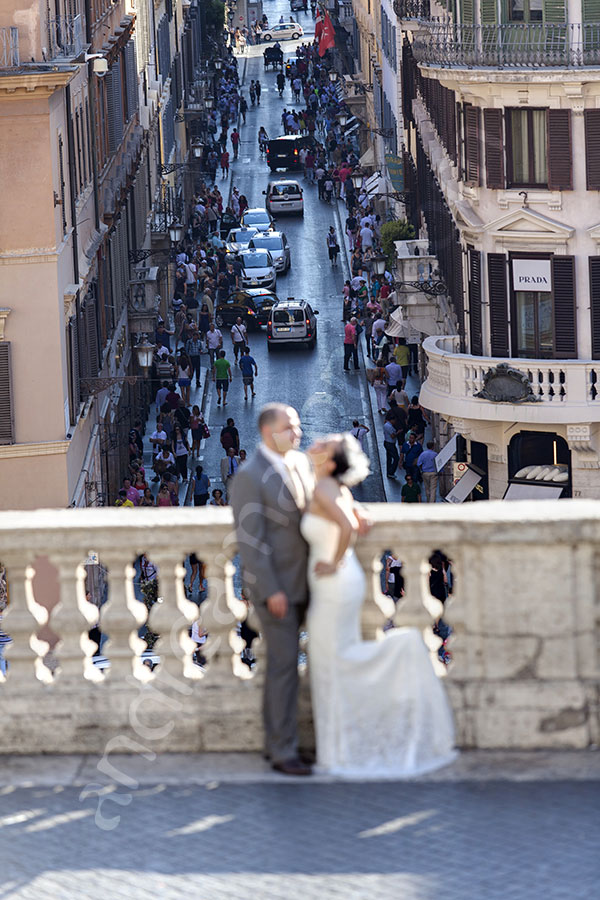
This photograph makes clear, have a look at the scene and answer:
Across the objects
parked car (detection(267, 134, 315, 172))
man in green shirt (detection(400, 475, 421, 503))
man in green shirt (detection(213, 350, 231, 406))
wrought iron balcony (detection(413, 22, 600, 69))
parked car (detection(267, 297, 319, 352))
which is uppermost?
parked car (detection(267, 134, 315, 172))

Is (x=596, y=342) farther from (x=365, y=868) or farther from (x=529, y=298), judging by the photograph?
(x=365, y=868)

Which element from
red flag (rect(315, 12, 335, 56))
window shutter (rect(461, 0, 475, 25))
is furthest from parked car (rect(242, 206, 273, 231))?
window shutter (rect(461, 0, 475, 25))

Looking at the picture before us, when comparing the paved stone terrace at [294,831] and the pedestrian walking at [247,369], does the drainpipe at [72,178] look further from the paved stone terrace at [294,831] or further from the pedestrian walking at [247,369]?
the paved stone terrace at [294,831]

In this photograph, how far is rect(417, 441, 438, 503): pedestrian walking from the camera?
40.2 metres

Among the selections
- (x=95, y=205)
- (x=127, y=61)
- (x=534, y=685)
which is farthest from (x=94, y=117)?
(x=534, y=685)

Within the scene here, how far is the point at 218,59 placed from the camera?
119 m

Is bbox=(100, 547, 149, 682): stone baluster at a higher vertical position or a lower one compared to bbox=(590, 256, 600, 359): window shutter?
lower

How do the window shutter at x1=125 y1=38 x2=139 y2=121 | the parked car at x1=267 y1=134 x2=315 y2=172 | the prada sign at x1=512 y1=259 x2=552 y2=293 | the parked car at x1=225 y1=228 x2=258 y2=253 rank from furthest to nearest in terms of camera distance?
the parked car at x1=267 y1=134 x2=315 y2=172
the parked car at x1=225 y1=228 x2=258 y2=253
the window shutter at x1=125 y1=38 x2=139 y2=121
the prada sign at x1=512 y1=259 x2=552 y2=293

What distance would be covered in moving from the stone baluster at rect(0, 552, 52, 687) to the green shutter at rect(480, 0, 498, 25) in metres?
27.6

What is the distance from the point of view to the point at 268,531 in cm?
948

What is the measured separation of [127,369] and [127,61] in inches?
407

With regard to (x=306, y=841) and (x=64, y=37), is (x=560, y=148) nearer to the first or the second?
(x=64, y=37)

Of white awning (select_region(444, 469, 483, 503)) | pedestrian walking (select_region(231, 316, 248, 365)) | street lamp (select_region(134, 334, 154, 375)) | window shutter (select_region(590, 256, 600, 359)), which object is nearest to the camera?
window shutter (select_region(590, 256, 600, 359))

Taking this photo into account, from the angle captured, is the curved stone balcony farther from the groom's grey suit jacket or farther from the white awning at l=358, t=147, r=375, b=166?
the white awning at l=358, t=147, r=375, b=166
